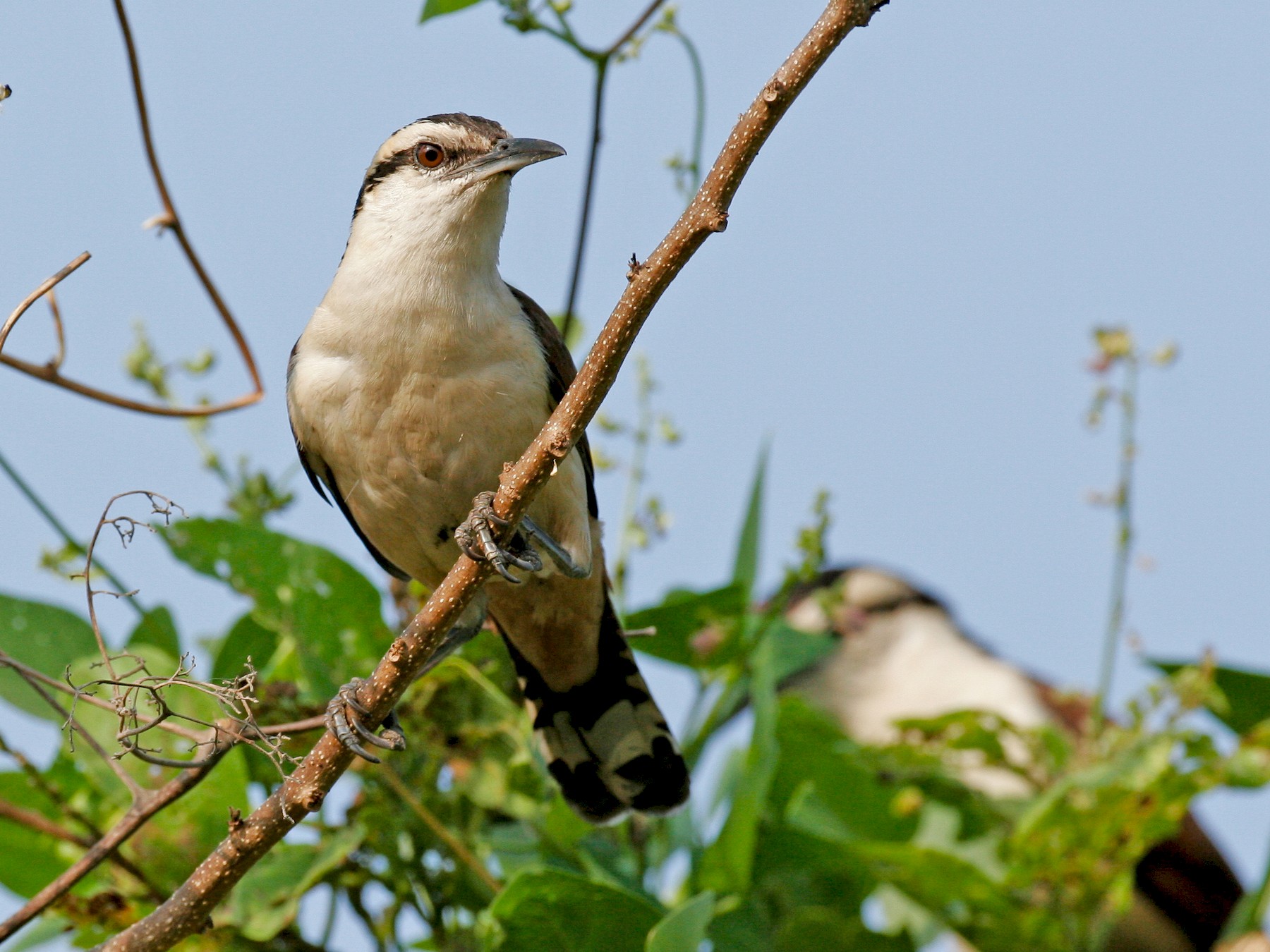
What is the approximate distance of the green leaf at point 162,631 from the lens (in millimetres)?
4297

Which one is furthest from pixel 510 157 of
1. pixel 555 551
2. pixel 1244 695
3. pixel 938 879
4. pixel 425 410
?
pixel 1244 695

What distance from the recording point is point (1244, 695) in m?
4.71

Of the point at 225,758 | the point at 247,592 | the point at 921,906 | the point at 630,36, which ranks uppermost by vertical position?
the point at 630,36

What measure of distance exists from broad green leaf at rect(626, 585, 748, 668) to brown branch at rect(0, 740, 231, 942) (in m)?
1.85

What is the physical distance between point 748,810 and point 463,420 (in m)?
1.40


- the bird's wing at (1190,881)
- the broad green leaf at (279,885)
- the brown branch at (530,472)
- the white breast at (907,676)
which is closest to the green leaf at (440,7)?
the brown branch at (530,472)

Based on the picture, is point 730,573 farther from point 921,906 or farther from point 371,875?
point 371,875

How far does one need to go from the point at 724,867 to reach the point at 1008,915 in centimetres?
85

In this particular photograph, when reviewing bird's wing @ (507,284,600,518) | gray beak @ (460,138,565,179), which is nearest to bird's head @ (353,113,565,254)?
gray beak @ (460,138,565,179)

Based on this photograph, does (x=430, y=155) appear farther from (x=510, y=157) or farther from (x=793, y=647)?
(x=793, y=647)

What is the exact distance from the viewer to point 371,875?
3908 mm

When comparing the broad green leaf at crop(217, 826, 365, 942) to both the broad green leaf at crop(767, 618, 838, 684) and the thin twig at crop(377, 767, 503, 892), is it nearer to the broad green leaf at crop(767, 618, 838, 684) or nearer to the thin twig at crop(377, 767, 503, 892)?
the thin twig at crop(377, 767, 503, 892)

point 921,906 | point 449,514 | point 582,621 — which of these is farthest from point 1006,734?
point 449,514

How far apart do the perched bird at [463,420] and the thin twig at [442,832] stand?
0.63ft
